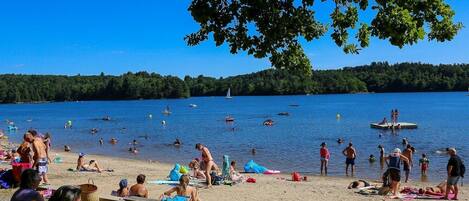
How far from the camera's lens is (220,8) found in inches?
282

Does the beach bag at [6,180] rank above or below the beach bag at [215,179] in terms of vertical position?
above

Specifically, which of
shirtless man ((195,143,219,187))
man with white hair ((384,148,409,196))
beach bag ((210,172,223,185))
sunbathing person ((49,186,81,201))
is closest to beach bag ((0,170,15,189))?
shirtless man ((195,143,219,187))

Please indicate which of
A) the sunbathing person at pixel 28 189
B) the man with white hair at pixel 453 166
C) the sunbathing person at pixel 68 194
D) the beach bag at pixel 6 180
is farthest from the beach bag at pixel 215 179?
the sunbathing person at pixel 68 194

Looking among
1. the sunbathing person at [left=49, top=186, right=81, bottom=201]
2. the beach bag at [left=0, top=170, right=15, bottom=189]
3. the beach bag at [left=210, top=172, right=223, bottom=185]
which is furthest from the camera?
the beach bag at [left=210, top=172, right=223, bottom=185]

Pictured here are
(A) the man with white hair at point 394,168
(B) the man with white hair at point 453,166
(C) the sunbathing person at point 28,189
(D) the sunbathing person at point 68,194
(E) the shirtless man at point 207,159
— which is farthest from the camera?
(E) the shirtless man at point 207,159

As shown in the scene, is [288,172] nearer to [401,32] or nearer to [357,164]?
[357,164]

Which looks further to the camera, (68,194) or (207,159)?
(207,159)

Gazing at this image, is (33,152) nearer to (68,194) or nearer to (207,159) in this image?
(207,159)

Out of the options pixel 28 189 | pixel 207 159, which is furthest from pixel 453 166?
pixel 28 189

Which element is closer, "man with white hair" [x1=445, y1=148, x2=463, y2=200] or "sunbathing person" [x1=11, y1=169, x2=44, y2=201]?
"sunbathing person" [x1=11, y1=169, x2=44, y2=201]

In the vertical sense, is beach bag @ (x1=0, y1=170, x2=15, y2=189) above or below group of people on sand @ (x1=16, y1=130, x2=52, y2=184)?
below

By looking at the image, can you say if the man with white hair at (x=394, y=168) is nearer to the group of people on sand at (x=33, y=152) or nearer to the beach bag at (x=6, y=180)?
the group of people on sand at (x=33, y=152)

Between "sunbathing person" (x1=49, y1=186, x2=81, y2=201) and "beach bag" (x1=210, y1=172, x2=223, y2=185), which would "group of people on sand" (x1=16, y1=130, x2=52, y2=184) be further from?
"sunbathing person" (x1=49, y1=186, x2=81, y2=201)

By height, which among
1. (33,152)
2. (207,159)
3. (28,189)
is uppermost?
(28,189)
